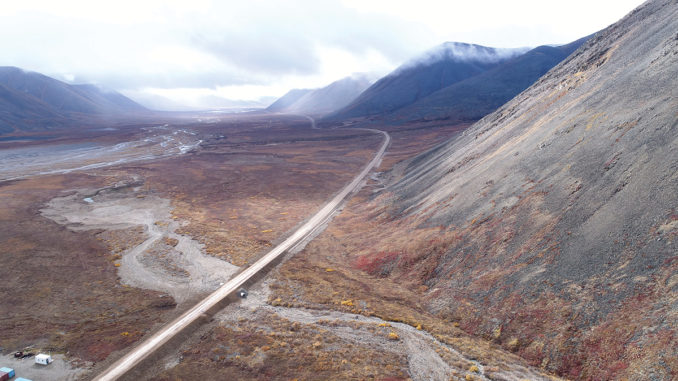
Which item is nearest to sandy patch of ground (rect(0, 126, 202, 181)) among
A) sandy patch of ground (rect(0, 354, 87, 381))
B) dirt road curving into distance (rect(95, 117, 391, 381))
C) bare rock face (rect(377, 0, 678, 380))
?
dirt road curving into distance (rect(95, 117, 391, 381))

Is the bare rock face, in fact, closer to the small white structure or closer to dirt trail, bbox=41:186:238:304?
dirt trail, bbox=41:186:238:304

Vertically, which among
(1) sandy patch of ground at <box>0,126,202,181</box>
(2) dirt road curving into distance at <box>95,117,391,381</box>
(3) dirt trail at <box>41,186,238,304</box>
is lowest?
(2) dirt road curving into distance at <box>95,117,391,381</box>

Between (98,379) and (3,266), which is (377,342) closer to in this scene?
(98,379)

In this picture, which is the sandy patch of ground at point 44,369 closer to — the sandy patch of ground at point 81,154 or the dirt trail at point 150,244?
the dirt trail at point 150,244

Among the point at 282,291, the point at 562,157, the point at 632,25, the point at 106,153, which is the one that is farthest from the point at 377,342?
the point at 106,153

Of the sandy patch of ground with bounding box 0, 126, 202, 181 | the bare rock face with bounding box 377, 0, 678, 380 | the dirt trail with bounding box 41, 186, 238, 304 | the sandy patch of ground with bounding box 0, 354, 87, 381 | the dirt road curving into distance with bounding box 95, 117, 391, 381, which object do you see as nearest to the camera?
the bare rock face with bounding box 377, 0, 678, 380

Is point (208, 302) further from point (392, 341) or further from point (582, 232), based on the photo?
point (582, 232)

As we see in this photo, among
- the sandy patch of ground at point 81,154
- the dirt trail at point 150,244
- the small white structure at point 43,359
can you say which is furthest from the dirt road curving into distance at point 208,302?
the sandy patch of ground at point 81,154
